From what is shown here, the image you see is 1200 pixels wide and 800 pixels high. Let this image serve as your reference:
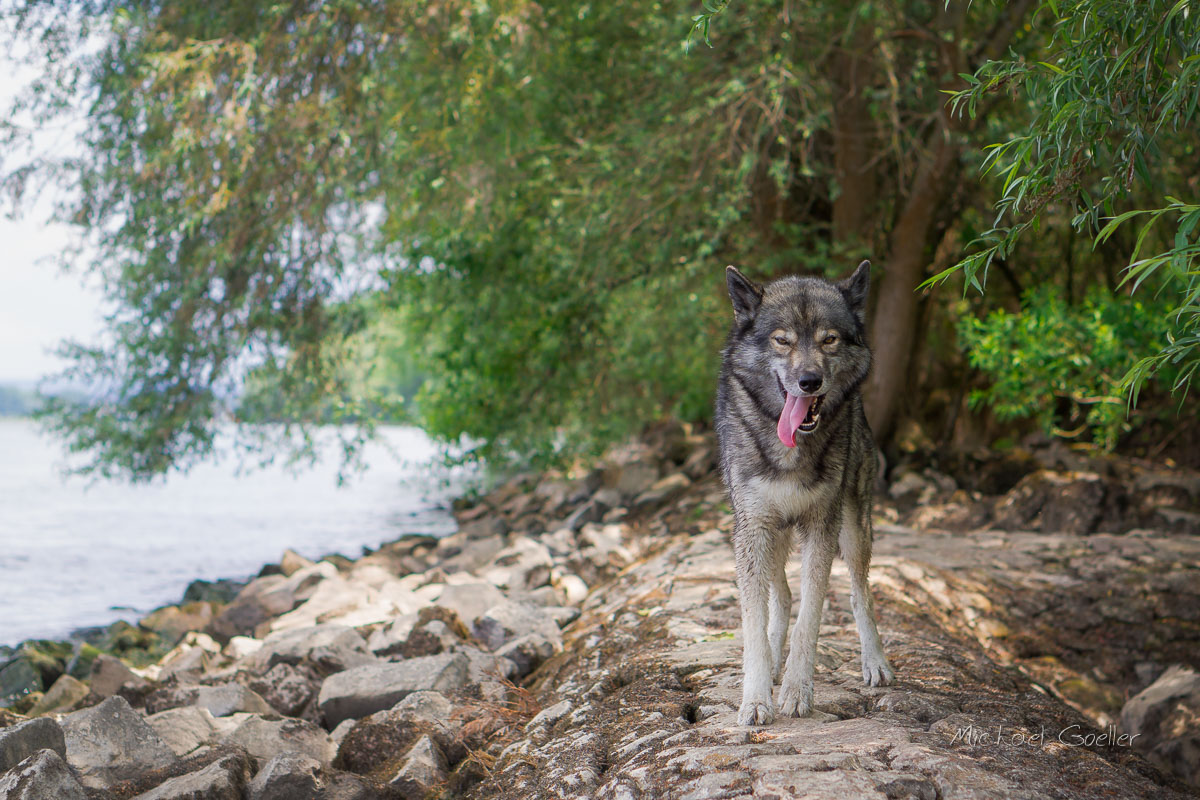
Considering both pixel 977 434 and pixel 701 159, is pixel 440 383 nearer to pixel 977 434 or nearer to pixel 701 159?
pixel 701 159

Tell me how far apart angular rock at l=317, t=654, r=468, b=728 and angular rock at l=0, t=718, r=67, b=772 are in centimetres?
160

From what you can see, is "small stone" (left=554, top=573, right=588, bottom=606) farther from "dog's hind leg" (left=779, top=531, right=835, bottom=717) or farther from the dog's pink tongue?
the dog's pink tongue

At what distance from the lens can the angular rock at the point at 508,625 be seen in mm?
7172

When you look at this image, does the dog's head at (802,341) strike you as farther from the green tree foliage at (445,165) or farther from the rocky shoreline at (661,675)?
the green tree foliage at (445,165)

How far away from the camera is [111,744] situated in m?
4.93

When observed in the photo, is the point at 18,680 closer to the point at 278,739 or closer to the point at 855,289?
the point at 278,739

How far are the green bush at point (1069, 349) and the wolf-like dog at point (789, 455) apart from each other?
20.1 ft

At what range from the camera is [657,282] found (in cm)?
1196

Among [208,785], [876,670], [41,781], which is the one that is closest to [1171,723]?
[876,670]

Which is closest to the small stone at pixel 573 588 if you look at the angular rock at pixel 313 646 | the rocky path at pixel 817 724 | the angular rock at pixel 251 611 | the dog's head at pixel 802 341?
the rocky path at pixel 817 724

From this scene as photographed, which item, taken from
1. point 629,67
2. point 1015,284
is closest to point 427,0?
point 629,67

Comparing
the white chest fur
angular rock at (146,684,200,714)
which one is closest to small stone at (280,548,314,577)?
angular rock at (146,684,200,714)

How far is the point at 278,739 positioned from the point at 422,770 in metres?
1.11

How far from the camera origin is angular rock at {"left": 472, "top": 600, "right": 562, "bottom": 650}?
23.5ft
